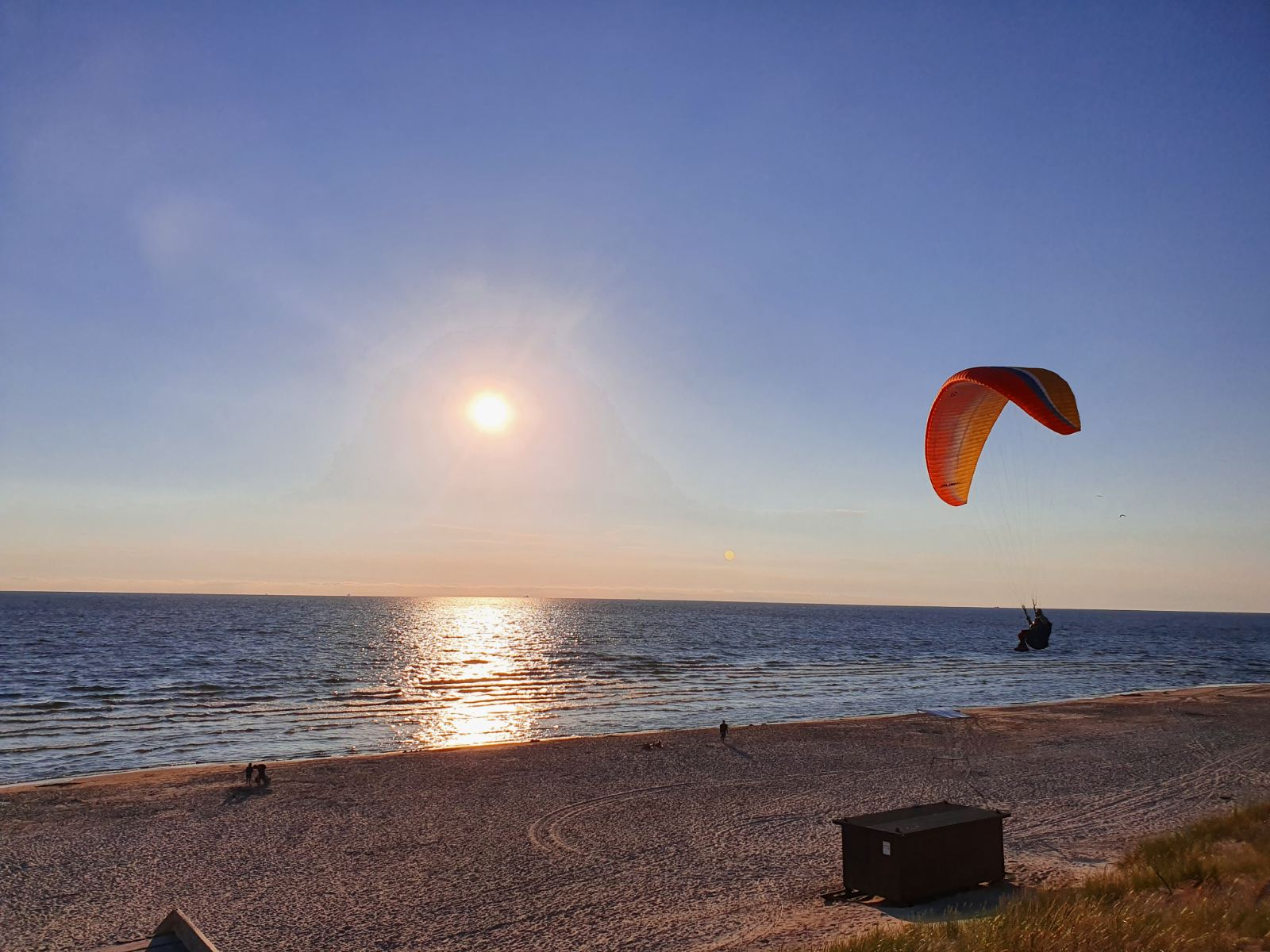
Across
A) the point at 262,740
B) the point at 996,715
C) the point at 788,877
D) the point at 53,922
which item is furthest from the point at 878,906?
the point at 996,715

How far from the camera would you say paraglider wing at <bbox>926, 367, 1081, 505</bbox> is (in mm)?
17781

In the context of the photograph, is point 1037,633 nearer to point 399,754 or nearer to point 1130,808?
point 1130,808

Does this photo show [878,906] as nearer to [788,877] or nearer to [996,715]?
[788,877]

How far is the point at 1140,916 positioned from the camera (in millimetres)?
8555

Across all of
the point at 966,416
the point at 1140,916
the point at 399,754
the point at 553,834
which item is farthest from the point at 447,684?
the point at 1140,916

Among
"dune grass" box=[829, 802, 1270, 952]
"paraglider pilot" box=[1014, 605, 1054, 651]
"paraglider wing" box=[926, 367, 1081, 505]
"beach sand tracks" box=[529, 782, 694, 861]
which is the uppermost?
"paraglider wing" box=[926, 367, 1081, 505]

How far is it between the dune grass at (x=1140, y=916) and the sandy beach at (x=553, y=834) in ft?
5.97

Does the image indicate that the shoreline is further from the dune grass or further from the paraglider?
the dune grass

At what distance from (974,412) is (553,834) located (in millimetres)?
14031

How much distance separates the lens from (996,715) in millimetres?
34625

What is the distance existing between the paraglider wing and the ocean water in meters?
16.1

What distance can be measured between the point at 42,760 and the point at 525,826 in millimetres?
16950

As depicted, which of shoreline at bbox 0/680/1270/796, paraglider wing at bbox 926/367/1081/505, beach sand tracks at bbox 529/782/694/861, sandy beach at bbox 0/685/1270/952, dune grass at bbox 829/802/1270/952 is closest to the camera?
dune grass at bbox 829/802/1270/952

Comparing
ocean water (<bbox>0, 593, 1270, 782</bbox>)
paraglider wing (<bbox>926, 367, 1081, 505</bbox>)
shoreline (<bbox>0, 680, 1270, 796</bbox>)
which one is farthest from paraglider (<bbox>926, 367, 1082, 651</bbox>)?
ocean water (<bbox>0, 593, 1270, 782</bbox>)
